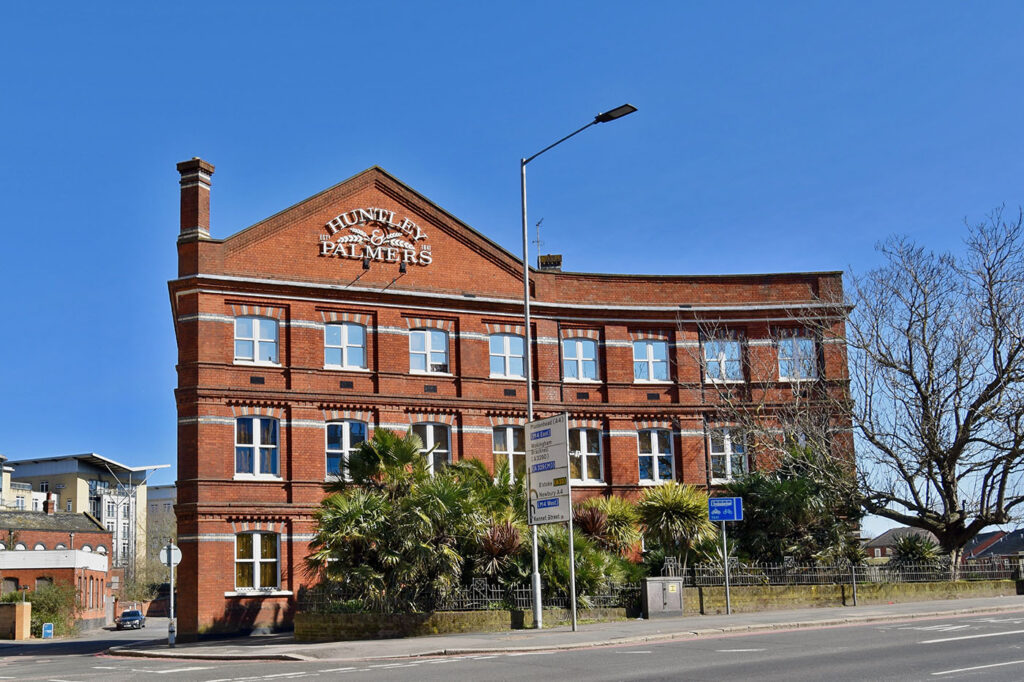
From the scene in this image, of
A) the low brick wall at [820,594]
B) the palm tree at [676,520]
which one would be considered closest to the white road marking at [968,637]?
the low brick wall at [820,594]

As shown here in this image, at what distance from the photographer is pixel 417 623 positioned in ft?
80.7

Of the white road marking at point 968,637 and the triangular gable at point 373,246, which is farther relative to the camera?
the triangular gable at point 373,246

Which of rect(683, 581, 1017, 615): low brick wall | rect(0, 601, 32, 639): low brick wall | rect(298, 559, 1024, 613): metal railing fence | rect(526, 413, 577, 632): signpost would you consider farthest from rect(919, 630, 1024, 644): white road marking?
rect(0, 601, 32, 639): low brick wall

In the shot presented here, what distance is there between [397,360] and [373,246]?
4.15 meters

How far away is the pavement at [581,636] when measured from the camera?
20453 millimetres

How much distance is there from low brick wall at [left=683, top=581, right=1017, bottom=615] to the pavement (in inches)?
20.6

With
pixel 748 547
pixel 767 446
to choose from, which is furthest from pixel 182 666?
pixel 767 446

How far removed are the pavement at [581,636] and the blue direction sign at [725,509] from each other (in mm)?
2500

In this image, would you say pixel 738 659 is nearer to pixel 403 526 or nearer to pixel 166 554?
pixel 403 526

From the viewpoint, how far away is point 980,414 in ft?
110

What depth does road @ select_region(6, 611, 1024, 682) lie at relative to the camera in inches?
574

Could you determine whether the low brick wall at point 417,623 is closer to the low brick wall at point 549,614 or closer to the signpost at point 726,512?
the low brick wall at point 549,614

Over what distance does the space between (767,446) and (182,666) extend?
2199cm

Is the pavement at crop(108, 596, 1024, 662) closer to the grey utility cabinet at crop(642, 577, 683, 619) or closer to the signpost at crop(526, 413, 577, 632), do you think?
the grey utility cabinet at crop(642, 577, 683, 619)
